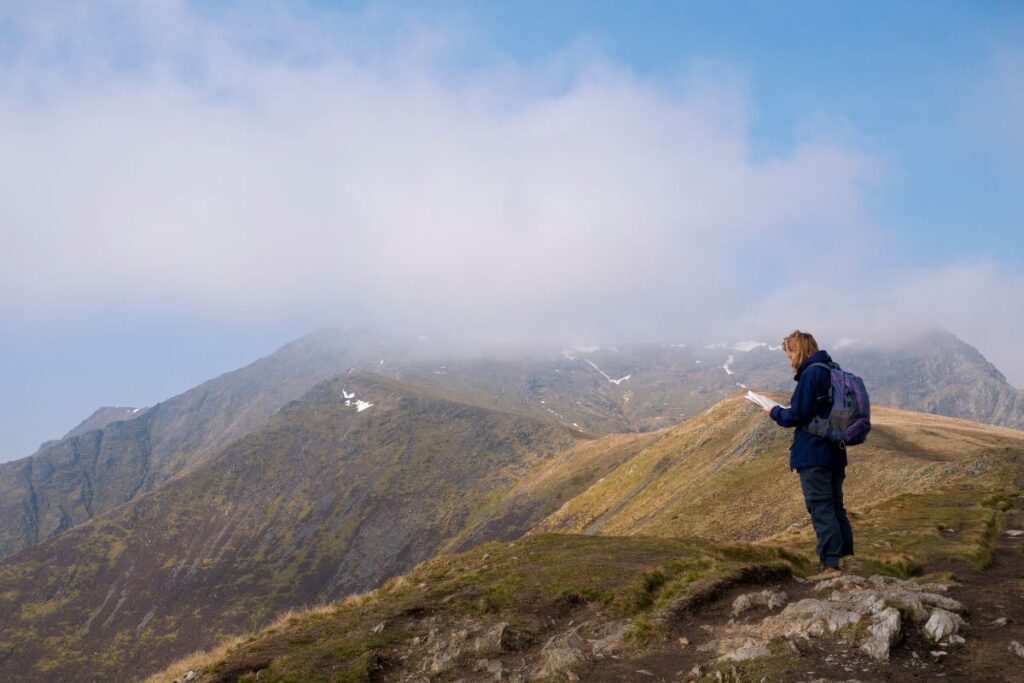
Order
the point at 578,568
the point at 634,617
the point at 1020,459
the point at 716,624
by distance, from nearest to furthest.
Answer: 1. the point at 716,624
2. the point at 634,617
3. the point at 578,568
4. the point at 1020,459

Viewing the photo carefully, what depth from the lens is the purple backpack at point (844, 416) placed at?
12.8 metres

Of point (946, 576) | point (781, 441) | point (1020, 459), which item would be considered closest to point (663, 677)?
point (946, 576)

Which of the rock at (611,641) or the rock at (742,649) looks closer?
the rock at (742,649)

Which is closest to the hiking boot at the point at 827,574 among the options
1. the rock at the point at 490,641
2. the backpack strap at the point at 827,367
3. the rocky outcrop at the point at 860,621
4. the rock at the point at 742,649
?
the rocky outcrop at the point at 860,621

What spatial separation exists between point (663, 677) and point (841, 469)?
20.5ft

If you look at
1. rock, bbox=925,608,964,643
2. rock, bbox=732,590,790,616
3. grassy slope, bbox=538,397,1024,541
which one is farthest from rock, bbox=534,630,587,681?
grassy slope, bbox=538,397,1024,541

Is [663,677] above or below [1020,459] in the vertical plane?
above

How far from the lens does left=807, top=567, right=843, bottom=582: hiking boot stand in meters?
14.0

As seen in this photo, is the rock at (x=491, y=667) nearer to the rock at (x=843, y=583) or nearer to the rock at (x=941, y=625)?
the rock at (x=843, y=583)

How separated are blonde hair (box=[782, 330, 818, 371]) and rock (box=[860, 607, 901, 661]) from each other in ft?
17.4

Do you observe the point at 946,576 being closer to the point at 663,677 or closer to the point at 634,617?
the point at 634,617

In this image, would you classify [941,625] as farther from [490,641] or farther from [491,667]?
[490,641]

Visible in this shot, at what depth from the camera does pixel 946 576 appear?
48.5ft

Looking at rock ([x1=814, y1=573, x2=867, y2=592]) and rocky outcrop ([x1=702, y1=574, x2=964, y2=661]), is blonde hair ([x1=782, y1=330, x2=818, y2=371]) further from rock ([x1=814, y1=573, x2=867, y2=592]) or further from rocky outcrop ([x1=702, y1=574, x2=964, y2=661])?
rocky outcrop ([x1=702, y1=574, x2=964, y2=661])
